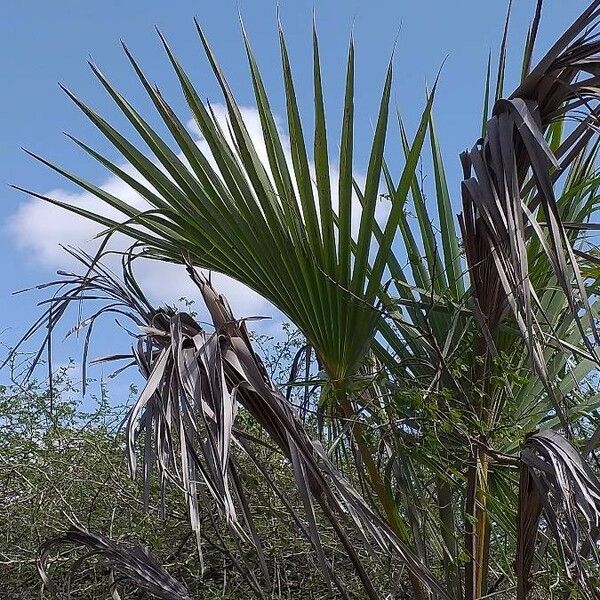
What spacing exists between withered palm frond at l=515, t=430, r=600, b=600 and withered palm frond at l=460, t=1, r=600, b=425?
9 centimetres

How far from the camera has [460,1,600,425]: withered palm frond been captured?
1397 mm

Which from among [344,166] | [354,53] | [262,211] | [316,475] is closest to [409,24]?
[354,53]

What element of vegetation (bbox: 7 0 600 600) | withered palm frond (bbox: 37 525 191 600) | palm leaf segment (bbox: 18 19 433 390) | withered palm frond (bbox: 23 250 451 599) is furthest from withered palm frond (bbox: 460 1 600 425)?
withered palm frond (bbox: 37 525 191 600)

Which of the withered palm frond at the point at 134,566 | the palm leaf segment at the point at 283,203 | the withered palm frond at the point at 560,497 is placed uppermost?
the palm leaf segment at the point at 283,203

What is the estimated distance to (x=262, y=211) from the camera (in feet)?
6.27

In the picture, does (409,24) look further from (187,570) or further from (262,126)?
(187,570)

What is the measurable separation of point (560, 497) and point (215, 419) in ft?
1.80

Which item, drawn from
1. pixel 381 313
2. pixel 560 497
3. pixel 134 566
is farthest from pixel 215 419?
pixel 134 566

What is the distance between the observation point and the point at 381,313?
185 cm

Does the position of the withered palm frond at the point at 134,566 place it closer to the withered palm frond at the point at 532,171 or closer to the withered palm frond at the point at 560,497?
the withered palm frond at the point at 560,497

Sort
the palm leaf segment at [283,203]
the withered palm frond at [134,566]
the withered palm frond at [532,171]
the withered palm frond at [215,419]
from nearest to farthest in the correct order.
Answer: the withered palm frond at [532,171]
the withered palm frond at [215,419]
the palm leaf segment at [283,203]
the withered palm frond at [134,566]

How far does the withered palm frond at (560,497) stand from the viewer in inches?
60.2

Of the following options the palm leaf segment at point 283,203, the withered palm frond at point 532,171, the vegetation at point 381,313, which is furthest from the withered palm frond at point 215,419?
the withered palm frond at point 532,171

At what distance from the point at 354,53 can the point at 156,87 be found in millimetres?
382
